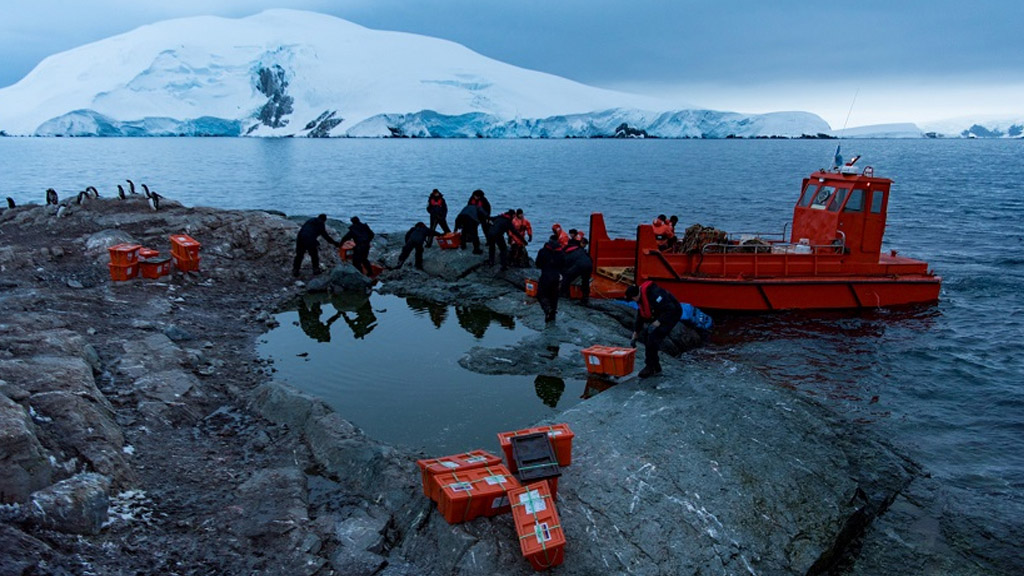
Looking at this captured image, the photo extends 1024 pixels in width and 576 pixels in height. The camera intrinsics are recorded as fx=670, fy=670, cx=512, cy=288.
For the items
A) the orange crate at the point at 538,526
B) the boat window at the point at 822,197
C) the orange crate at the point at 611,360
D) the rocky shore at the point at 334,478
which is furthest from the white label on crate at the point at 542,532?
the boat window at the point at 822,197

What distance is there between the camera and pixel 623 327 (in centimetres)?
1390

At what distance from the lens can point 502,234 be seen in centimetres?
1628

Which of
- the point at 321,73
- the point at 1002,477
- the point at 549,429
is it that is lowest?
the point at 1002,477

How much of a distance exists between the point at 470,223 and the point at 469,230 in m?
0.28

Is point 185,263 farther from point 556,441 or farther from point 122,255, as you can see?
point 556,441

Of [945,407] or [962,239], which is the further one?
[962,239]

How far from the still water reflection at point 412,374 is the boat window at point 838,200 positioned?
347 inches

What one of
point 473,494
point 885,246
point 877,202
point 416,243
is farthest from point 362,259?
point 885,246

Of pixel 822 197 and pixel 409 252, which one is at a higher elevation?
pixel 822 197

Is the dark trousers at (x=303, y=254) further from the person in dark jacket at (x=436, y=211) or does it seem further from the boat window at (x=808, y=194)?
the boat window at (x=808, y=194)

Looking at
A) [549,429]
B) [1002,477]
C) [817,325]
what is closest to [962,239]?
[817,325]

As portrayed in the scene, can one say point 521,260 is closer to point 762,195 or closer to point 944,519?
point 944,519

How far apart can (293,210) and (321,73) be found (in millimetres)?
142595

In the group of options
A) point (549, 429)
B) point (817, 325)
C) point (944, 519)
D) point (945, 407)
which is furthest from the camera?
point (817, 325)
